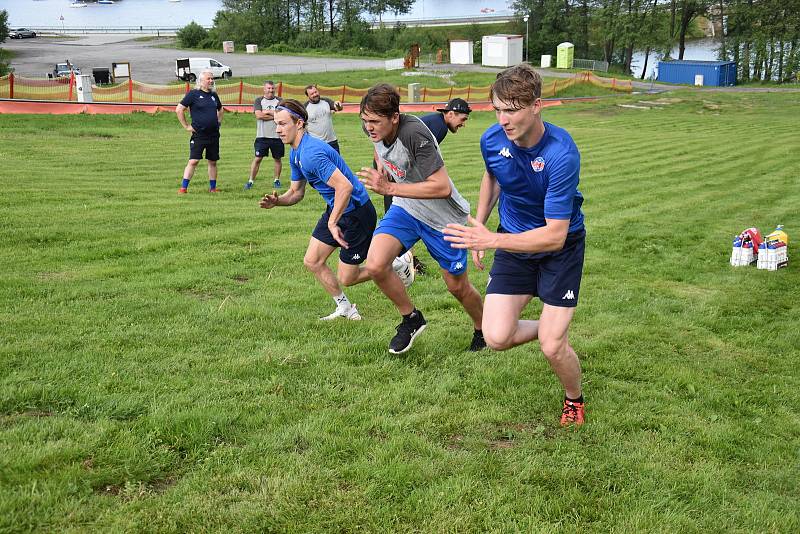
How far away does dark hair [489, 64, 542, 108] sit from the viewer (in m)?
4.28

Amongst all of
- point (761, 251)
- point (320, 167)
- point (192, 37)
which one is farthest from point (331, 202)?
point (192, 37)

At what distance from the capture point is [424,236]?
6.10 m

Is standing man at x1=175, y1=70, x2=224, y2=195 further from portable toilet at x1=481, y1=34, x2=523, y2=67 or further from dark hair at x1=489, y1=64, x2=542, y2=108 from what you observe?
portable toilet at x1=481, y1=34, x2=523, y2=67

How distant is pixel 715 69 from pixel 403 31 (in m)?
35.0

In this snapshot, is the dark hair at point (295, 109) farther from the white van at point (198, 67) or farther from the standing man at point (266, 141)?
the white van at point (198, 67)

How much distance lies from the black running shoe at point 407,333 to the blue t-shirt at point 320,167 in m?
1.23

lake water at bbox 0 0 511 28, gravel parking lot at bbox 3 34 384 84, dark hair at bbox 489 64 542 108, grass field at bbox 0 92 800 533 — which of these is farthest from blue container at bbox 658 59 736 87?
lake water at bbox 0 0 511 28

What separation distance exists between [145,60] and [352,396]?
58874 mm

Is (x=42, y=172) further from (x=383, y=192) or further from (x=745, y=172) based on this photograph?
(x=745, y=172)

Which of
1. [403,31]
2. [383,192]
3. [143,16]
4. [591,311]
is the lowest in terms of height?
[591,311]

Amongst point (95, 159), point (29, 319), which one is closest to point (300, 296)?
point (29, 319)

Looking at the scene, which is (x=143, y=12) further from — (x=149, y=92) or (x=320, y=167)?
(x=320, y=167)

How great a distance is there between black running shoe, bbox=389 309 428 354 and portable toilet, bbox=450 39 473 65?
6213 centimetres

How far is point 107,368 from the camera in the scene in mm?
5402
